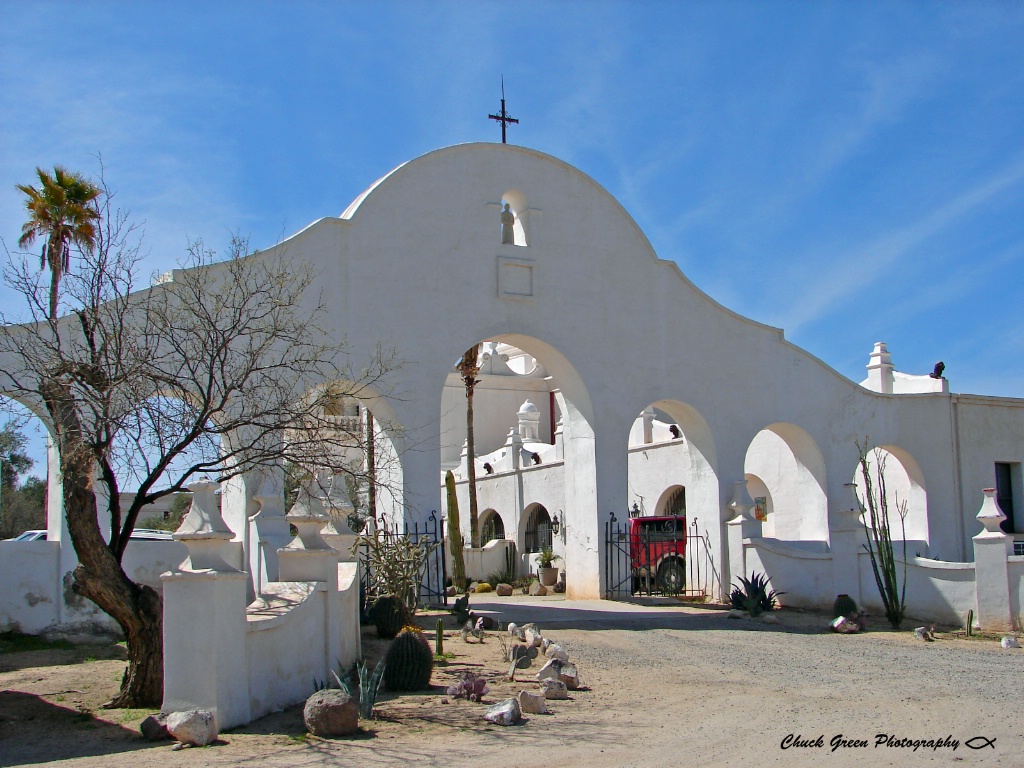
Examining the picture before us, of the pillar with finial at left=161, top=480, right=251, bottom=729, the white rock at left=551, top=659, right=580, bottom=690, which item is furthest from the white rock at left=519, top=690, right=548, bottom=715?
the pillar with finial at left=161, top=480, right=251, bottom=729

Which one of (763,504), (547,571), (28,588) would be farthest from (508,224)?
(763,504)

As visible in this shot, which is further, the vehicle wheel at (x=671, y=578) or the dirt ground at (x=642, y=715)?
the vehicle wheel at (x=671, y=578)

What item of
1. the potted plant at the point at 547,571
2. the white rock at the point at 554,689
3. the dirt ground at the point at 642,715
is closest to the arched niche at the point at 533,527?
the potted plant at the point at 547,571

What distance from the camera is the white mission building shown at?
18578 millimetres

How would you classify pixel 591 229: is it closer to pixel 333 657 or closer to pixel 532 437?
pixel 333 657

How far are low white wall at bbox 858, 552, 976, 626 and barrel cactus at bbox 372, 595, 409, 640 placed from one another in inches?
341

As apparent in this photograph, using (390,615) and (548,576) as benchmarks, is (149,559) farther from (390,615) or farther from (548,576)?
(548,576)

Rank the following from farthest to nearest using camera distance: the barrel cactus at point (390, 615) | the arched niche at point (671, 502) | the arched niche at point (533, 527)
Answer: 1. the arched niche at point (533, 527)
2. the arched niche at point (671, 502)
3. the barrel cactus at point (390, 615)

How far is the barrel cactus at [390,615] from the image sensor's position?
1441cm

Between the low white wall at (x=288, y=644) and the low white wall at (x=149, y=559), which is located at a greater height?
the low white wall at (x=149, y=559)

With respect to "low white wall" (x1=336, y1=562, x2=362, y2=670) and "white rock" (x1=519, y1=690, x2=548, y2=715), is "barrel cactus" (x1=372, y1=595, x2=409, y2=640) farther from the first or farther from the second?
"white rock" (x1=519, y1=690, x2=548, y2=715)

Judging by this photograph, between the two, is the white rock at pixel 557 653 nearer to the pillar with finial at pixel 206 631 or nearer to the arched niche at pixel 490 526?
the pillar with finial at pixel 206 631

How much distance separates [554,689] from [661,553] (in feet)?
50.9

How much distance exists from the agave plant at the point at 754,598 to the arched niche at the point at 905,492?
5247mm
